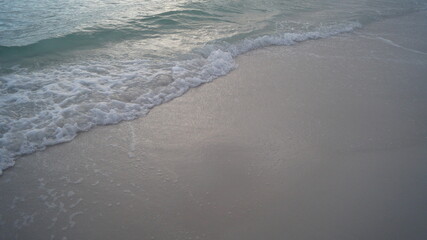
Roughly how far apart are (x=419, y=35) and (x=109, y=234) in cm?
857

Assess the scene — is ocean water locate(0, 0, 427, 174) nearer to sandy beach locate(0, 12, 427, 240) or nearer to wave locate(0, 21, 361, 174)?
wave locate(0, 21, 361, 174)

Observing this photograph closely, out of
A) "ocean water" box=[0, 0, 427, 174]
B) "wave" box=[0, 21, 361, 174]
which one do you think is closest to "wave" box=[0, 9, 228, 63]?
"ocean water" box=[0, 0, 427, 174]

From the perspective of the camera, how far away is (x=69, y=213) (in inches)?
120

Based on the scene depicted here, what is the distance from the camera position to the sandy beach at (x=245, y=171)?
2.96m

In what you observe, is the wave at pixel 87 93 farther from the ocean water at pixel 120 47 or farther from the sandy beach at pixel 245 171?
the sandy beach at pixel 245 171

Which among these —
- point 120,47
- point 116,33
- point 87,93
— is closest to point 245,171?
point 87,93

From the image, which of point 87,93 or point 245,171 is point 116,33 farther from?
point 245,171

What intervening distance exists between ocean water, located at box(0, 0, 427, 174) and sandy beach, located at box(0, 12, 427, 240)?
1.32 feet

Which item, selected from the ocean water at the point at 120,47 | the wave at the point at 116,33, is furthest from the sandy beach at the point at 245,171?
the wave at the point at 116,33

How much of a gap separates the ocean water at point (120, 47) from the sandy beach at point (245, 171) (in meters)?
0.40

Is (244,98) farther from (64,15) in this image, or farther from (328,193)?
(64,15)

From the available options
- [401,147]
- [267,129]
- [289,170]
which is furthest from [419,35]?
[289,170]

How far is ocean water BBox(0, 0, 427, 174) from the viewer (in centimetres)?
450

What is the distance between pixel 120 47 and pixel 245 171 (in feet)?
15.7
